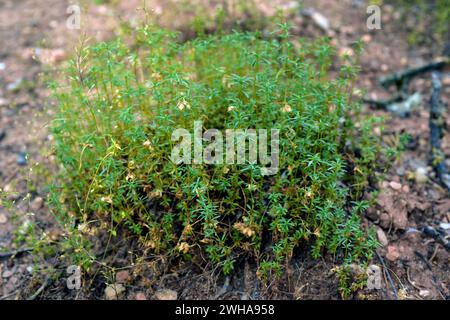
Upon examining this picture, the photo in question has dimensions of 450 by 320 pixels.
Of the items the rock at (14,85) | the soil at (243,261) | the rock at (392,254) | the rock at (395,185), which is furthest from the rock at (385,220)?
the rock at (14,85)

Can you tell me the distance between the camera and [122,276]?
3.06m

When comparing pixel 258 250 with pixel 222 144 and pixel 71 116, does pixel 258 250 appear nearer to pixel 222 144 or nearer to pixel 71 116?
pixel 222 144

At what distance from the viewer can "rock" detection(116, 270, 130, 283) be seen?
3041mm

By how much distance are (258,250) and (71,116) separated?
1.52m

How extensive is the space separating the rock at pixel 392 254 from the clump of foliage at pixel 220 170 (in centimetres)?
19

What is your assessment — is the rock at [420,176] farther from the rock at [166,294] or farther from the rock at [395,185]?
the rock at [166,294]

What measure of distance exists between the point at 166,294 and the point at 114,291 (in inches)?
13.4

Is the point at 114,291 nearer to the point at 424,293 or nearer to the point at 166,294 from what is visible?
the point at 166,294

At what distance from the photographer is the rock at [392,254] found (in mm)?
3018

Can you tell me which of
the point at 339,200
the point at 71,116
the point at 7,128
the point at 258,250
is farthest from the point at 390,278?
the point at 7,128

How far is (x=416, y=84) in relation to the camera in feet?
15.7

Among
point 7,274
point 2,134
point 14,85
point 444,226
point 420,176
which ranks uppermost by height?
point 14,85

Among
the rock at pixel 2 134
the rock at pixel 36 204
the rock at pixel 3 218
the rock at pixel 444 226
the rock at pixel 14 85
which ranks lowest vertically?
the rock at pixel 444 226

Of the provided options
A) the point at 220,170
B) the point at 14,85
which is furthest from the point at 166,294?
the point at 14,85
